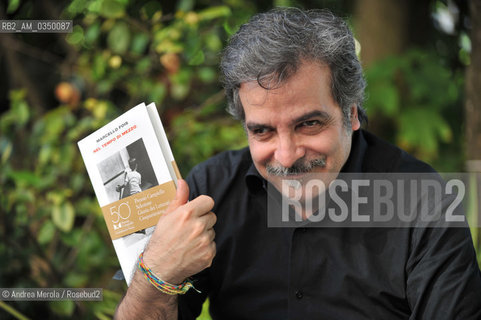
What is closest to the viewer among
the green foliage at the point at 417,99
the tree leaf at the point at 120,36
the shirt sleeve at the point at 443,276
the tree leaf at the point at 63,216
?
the shirt sleeve at the point at 443,276

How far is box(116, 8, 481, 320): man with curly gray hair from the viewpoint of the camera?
1.33 metres

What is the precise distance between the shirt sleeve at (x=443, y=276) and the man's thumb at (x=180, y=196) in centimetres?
64

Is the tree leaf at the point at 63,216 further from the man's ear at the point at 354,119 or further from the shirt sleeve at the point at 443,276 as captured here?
the shirt sleeve at the point at 443,276

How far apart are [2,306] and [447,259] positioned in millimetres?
1654

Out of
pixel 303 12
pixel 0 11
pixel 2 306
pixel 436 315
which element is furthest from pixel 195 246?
pixel 0 11

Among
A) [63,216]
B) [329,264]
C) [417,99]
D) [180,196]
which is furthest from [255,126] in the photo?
[417,99]

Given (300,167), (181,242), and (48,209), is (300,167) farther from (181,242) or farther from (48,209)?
A: (48,209)

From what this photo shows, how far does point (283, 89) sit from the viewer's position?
4.42 ft

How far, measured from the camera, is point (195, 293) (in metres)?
1.62

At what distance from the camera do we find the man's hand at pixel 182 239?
4.33 feet

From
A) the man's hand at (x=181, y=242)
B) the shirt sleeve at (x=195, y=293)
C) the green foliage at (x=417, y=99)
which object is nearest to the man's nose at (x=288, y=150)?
the man's hand at (x=181, y=242)

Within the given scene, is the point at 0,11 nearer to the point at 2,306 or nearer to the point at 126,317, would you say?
the point at 2,306

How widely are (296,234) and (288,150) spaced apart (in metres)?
0.29

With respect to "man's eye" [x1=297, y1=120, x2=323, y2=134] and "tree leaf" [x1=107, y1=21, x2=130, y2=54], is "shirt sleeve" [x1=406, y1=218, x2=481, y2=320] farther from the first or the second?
"tree leaf" [x1=107, y1=21, x2=130, y2=54]
